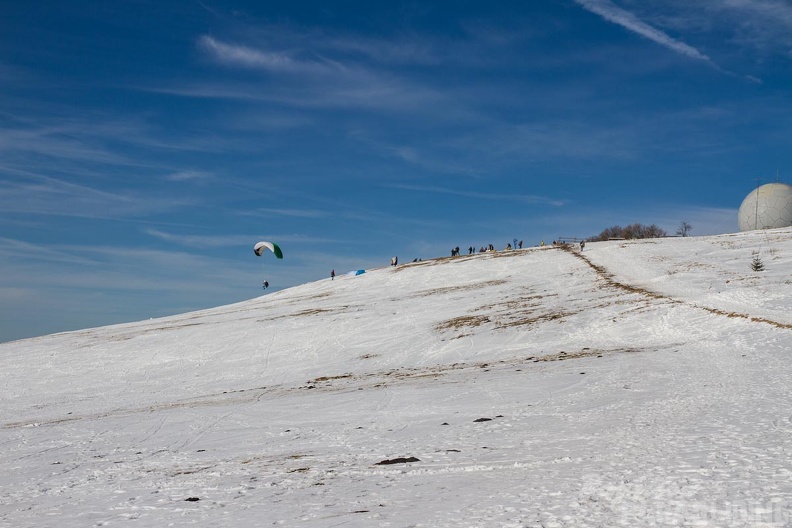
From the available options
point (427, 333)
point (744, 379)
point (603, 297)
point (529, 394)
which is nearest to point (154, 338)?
point (427, 333)

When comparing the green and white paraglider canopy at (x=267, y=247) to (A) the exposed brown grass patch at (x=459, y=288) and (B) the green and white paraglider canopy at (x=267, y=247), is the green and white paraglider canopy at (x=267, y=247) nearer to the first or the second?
(B) the green and white paraglider canopy at (x=267, y=247)

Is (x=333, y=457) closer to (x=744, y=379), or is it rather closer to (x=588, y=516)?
(x=588, y=516)

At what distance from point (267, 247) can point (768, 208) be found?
53671 millimetres

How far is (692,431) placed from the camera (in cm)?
918

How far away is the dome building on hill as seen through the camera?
6856cm

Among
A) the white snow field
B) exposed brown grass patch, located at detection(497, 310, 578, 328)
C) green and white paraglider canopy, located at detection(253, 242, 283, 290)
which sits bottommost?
the white snow field

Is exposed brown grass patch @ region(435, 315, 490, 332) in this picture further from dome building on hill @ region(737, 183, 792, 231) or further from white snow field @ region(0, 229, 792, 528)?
dome building on hill @ region(737, 183, 792, 231)

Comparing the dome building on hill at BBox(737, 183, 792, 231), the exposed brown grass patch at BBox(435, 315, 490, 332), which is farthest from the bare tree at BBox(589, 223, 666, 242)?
the exposed brown grass patch at BBox(435, 315, 490, 332)

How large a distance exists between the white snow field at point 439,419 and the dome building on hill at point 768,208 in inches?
1600

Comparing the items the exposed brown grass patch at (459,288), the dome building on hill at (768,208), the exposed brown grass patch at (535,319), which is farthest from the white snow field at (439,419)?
the dome building on hill at (768,208)

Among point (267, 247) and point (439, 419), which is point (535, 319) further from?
point (267, 247)

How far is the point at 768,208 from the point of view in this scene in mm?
69438

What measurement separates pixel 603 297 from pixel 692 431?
886 inches

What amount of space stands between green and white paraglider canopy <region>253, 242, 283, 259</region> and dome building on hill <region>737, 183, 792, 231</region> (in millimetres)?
51274
